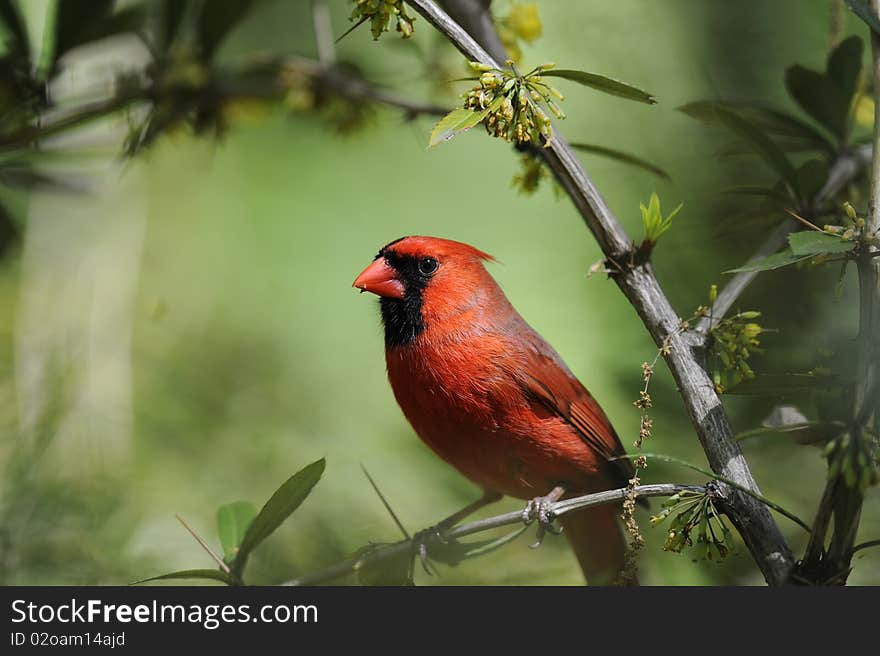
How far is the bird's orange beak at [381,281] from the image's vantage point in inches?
72.7

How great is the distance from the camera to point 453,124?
40.3 inches

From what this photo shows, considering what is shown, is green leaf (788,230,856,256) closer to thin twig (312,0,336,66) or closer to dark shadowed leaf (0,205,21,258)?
thin twig (312,0,336,66)

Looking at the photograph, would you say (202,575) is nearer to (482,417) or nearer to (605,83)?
(482,417)

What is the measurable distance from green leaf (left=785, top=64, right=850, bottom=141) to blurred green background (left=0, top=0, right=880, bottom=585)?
219 mm

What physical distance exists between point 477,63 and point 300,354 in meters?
1.74

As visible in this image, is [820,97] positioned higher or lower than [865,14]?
higher

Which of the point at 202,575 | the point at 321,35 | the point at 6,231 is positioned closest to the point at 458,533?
the point at 202,575

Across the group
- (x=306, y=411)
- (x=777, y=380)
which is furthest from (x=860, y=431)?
(x=306, y=411)

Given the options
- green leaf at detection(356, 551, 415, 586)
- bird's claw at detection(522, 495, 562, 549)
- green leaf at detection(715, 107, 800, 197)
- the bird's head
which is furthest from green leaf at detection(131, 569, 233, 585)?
green leaf at detection(715, 107, 800, 197)

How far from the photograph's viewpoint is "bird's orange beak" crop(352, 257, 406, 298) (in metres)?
1.85

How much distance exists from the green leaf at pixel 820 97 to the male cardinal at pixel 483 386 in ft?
1.99

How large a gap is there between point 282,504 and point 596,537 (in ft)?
3.11

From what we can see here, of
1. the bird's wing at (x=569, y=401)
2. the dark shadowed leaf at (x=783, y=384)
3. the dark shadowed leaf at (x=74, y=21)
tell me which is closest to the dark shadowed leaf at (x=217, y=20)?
the dark shadowed leaf at (x=74, y=21)

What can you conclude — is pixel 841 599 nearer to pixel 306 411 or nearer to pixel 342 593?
pixel 342 593
